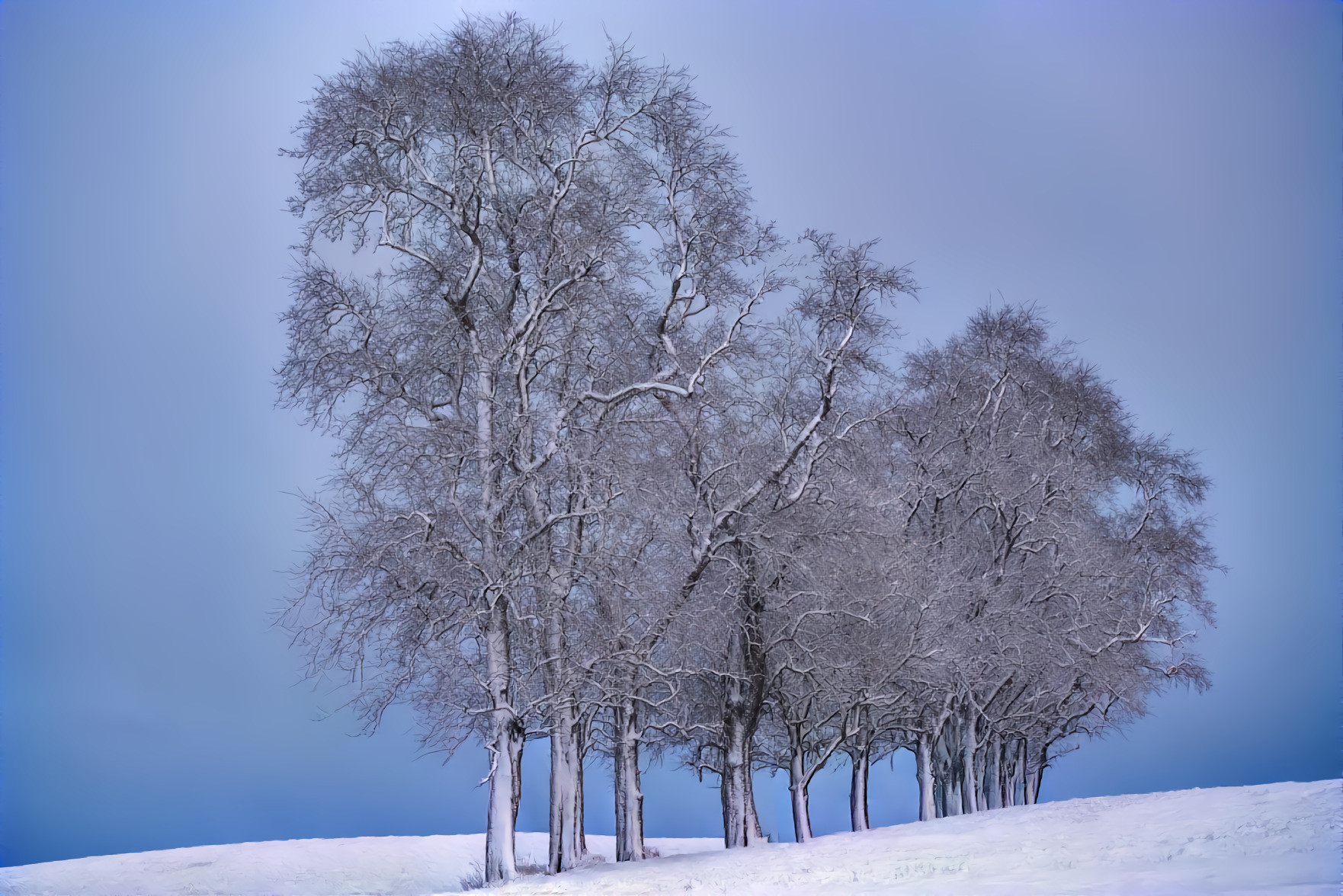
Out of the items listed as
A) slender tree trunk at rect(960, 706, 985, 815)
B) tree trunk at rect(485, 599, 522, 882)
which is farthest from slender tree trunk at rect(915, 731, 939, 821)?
tree trunk at rect(485, 599, 522, 882)

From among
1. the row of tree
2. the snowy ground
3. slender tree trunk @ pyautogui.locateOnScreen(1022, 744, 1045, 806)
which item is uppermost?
the row of tree

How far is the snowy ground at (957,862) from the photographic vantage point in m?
11.8

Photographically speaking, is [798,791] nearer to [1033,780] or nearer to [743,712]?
[743,712]

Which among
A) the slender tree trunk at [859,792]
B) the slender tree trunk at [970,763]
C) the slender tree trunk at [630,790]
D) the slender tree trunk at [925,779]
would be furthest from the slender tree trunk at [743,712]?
the slender tree trunk at [970,763]

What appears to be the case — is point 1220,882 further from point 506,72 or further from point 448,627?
point 506,72

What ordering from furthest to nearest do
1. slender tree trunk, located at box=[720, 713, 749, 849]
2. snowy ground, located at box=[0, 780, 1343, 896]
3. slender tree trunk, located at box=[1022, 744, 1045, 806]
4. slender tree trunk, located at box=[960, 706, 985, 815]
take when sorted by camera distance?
slender tree trunk, located at box=[1022, 744, 1045, 806]
slender tree trunk, located at box=[960, 706, 985, 815]
slender tree trunk, located at box=[720, 713, 749, 849]
snowy ground, located at box=[0, 780, 1343, 896]

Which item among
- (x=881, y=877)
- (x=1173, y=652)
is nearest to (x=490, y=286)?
(x=881, y=877)

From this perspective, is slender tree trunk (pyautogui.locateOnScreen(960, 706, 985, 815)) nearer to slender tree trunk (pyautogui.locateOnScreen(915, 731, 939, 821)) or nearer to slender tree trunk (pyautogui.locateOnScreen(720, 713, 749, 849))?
slender tree trunk (pyautogui.locateOnScreen(915, 731, 939, 821))

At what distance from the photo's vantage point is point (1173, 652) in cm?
2606

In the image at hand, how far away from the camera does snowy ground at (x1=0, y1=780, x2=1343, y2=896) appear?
11.8 metres

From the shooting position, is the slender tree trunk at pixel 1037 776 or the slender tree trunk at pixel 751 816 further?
the slender tree trunk at pixel 1037 776

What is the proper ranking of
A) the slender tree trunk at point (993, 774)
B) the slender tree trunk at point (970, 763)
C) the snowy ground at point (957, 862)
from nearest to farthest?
the snowy ground at point (957, 862) → the slender tree trunk at point (970, 763) → the slender tree trunk at point (993, 774)

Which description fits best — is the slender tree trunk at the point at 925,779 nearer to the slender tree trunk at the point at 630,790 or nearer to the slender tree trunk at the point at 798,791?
the slender tree trunk at the point at 798,791

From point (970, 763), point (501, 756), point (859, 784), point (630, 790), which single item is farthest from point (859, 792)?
point (501, 756)
